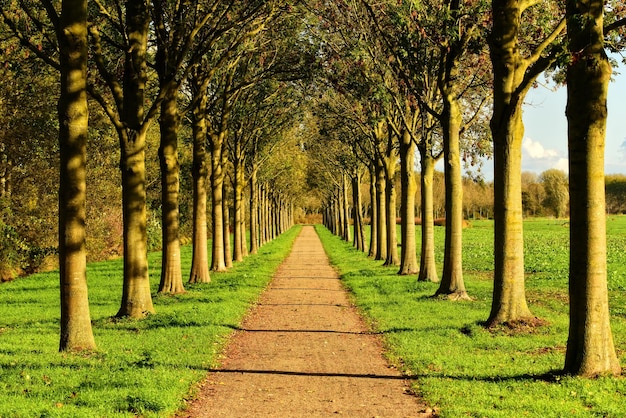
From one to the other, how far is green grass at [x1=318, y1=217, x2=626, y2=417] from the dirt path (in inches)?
17.0

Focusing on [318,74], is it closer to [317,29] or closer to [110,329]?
[317,29]

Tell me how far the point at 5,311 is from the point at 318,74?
13910 mm

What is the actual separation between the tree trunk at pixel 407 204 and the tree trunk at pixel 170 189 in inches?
344

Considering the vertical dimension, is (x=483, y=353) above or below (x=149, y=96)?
below

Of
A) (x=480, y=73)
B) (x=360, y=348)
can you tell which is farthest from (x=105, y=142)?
(x=360, y=348)

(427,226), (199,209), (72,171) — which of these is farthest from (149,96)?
(72,171)

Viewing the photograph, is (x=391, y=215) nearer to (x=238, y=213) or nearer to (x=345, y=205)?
(x=238, y=213)

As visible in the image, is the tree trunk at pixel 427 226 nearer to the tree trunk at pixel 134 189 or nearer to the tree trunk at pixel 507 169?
the tree trunk at pixel 507 169

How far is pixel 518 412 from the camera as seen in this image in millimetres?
7223

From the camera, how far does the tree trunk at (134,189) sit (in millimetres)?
15023

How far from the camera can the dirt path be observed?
304 inches

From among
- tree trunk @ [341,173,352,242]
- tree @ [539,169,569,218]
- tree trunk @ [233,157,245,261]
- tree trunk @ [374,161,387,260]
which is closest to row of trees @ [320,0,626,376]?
tree trunk @ [374,161,387,260]

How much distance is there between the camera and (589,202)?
332 inches

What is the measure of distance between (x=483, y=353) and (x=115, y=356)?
19.4 ft
